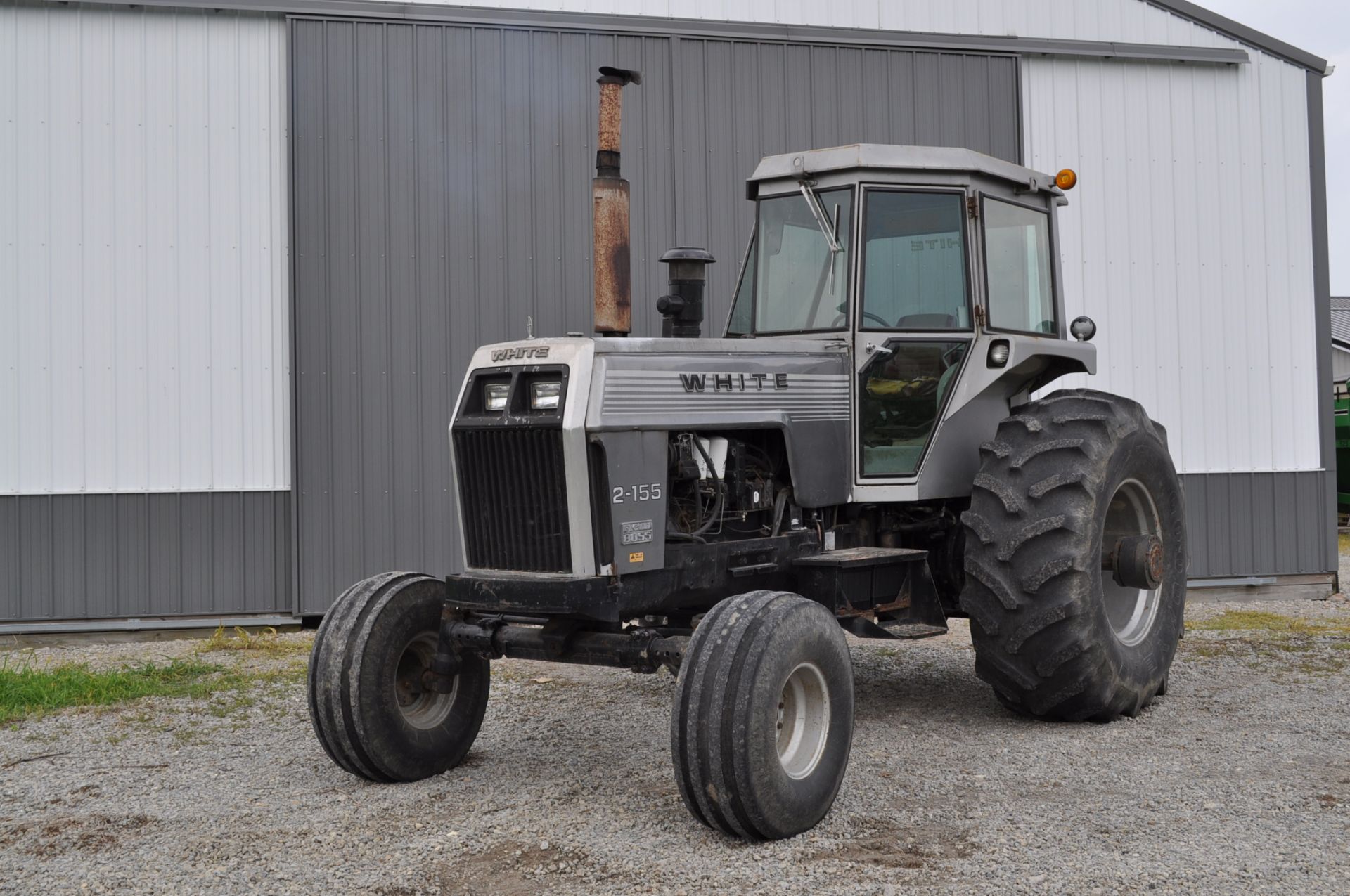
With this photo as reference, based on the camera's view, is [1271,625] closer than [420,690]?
No

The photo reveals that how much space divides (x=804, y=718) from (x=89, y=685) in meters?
4.86

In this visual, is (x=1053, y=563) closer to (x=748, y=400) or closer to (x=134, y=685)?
(x=748, y=400)

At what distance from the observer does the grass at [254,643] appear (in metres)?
8.80

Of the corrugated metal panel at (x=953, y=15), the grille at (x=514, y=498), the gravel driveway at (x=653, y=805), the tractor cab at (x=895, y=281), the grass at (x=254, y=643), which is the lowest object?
the gravel driveway at (x=653, y=805)

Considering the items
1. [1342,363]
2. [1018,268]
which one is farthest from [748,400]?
[1342,363]

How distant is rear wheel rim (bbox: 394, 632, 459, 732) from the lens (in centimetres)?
529

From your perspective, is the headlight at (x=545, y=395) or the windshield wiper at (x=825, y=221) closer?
the headlight at (x=545, y=395)

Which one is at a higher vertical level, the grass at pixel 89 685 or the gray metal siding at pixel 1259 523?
the gray metal siding at pixel 1259 523

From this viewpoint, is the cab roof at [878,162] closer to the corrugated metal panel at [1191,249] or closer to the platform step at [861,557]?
the platform step at [861,557]

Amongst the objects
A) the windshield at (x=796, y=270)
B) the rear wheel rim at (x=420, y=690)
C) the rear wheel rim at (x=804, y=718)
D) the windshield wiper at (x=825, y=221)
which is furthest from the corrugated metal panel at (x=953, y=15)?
the rear wheel rim at (x=804, y=718)

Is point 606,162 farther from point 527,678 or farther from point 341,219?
A: point 341,219

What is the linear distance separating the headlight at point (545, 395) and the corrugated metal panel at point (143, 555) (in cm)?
515

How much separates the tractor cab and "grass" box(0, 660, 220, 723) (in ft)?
13.3

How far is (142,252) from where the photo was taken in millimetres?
9336
